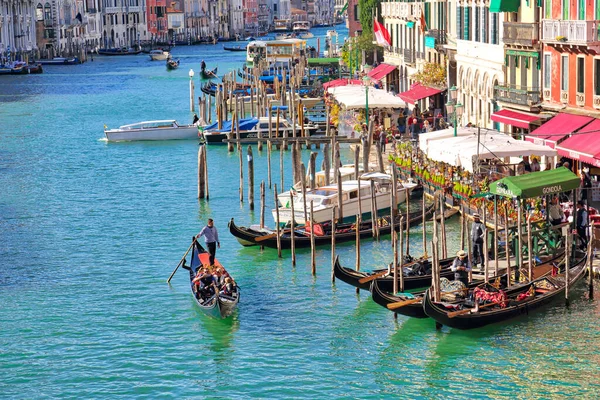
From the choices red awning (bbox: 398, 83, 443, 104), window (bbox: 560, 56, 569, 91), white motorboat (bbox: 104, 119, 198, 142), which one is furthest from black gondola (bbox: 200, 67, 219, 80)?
window (bbox: 560, 56, 569, 91)

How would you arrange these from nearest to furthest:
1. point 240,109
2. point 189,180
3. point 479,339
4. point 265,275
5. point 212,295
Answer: point 479,339
point 212,295
point 265,275
point 189,180
point 240,109

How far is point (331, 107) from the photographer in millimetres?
62562

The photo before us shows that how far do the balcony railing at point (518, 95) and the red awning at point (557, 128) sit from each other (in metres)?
2.11

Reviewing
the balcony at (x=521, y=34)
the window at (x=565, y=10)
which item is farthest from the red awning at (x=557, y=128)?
the balcony at (x=521, y=34)

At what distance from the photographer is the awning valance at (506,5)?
41.7 m

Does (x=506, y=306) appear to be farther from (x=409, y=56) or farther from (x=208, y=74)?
(x=208, y=74)

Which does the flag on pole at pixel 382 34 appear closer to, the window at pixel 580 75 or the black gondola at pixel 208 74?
the window at pixel 580 75

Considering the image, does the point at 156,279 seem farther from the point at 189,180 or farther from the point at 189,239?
the point at 189,180

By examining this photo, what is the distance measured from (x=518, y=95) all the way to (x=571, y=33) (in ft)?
15.5

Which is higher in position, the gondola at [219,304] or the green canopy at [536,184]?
the green canopy at [536,184]

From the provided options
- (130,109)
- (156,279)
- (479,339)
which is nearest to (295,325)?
(479,339)

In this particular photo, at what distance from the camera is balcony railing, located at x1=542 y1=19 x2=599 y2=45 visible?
34.7 m

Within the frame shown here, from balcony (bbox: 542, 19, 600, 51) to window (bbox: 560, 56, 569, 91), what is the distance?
1.68ft

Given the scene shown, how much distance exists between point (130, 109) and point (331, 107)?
2363 centimetres
